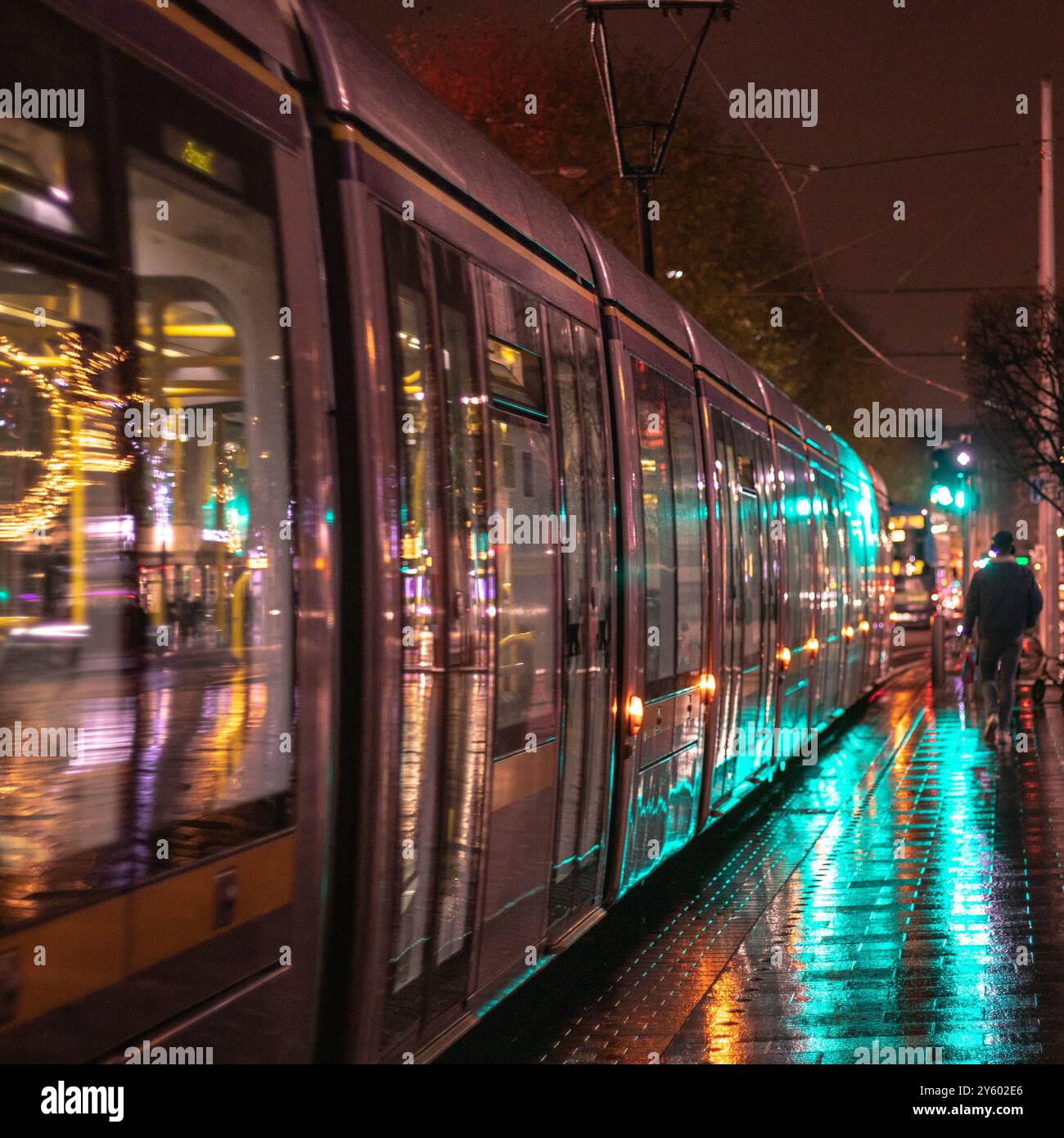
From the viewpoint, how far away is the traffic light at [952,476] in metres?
26.0

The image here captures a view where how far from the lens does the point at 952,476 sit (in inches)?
1028

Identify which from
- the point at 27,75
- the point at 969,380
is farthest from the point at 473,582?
the point at 969,380

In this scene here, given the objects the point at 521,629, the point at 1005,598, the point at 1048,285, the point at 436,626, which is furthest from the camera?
the point at 1048,285

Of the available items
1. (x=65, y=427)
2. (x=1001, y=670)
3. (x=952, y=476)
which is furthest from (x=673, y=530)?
(x=952, y=476)

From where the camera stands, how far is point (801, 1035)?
6.73 meters

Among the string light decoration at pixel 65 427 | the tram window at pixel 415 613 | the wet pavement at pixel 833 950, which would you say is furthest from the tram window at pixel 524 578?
the string light decoration at pixel 65 427

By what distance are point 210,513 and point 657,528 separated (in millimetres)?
5027

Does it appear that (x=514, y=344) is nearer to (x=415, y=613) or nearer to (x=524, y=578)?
(x=524, y=578)

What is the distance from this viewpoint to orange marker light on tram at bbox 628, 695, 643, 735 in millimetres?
7840

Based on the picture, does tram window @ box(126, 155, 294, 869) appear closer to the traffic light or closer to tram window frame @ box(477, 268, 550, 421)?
tram window frame @ box(477, 268, 550, 421)

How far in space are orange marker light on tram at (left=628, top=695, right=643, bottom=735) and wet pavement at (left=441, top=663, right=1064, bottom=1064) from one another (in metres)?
1.12

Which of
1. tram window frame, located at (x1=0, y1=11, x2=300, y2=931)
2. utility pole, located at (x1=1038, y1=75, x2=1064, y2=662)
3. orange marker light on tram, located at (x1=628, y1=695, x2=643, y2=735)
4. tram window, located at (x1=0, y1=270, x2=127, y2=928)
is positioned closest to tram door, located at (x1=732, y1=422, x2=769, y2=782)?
orange marker light on tram, located at (x1=628, y1=695, x2=643, y2=735)

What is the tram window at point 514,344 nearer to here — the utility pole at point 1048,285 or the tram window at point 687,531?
the tram window at point 687,531

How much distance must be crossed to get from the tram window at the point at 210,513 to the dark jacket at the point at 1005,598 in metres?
13.1
